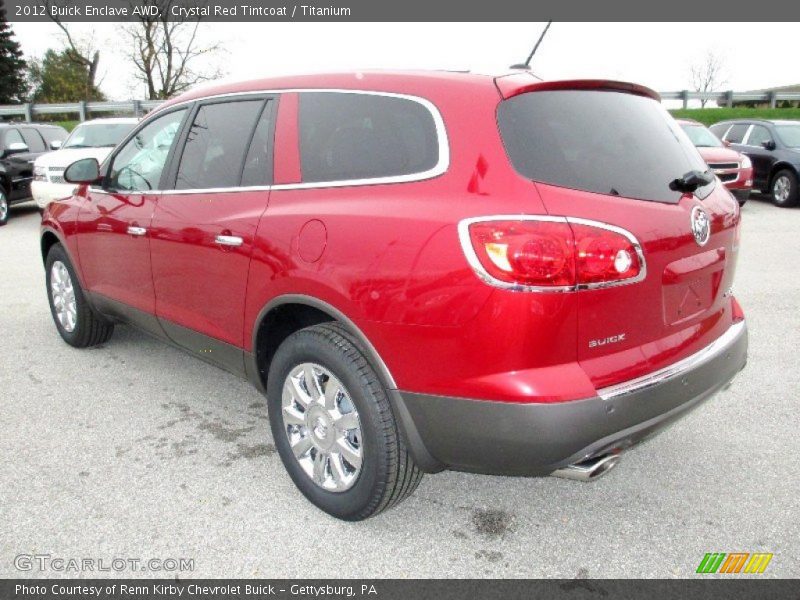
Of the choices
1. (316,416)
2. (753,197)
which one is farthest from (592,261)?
(753,197)

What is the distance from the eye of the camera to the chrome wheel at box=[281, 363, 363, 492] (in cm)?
271

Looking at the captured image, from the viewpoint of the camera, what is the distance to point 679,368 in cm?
251

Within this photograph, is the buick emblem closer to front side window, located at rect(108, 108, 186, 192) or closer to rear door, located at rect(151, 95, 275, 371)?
rear door, located at rect(151, 95, 275, 371)

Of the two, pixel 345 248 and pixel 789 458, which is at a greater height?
pixel 345 248

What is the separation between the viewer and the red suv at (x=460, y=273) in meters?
2.20

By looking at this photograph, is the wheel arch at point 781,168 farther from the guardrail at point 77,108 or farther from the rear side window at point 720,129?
the guardrail at point 77,108

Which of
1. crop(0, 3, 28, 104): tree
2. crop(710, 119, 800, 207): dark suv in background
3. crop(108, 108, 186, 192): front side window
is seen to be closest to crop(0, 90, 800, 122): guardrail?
crop(710, 119, 800, 207): dark suv in background

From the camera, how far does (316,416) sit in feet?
9.30

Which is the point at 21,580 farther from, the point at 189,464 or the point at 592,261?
the point at 592,261

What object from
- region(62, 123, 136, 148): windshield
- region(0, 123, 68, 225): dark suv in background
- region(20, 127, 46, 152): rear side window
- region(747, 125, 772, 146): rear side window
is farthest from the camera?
region(747, 125, 772, 146): rear side window

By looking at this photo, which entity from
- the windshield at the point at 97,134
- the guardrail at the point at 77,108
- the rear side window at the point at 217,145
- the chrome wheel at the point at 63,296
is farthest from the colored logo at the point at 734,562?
the guardrail at the point at 77,108

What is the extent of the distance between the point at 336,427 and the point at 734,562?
156cm

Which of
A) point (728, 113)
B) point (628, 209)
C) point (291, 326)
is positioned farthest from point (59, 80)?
point (628, 209)

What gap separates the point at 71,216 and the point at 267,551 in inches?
121
